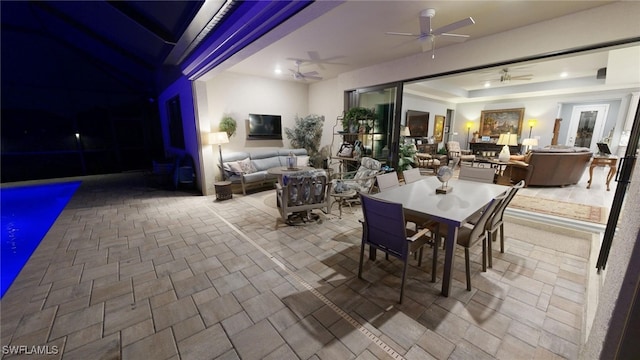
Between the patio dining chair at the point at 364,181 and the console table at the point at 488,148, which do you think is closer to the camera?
the patio dining chair at the point at 364,181

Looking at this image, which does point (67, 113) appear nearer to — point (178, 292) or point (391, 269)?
point (178, 292)

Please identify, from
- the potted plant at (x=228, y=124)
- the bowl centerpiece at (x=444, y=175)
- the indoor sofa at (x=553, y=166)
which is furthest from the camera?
the potted plant at (x=228, y=124)

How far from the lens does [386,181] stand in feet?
8.95

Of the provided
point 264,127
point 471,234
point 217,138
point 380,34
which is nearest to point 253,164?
point 217,138

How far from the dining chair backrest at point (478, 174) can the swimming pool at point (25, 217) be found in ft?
16.9

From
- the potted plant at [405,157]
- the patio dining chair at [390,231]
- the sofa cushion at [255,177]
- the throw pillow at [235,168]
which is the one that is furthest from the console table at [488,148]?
the patio dining chair at [390,231]

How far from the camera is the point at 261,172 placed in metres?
5.47

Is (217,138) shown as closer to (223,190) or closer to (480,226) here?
(223,190)

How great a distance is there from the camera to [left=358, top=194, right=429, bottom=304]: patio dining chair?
178 centimetres

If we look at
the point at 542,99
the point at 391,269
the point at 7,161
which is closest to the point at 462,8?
the point at 391,269

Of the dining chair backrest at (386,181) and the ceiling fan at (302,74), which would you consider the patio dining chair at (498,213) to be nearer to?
the dining chair backrest at (386,181)

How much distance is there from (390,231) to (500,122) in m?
10.1

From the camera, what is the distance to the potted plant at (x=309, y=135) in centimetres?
671

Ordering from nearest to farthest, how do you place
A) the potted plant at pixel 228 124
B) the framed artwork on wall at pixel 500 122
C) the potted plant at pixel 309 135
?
the potted plant at pixel 228 124, the potted plant at pixel 309 135, the framed artwork on wall at pixel 500 122
